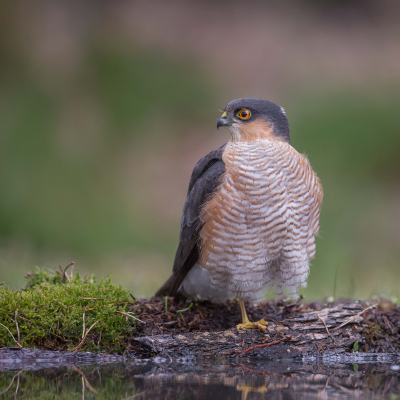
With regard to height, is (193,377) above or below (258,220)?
below

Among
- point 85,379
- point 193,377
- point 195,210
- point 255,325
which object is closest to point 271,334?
point 255,325

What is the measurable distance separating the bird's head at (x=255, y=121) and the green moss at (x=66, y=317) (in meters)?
1.71

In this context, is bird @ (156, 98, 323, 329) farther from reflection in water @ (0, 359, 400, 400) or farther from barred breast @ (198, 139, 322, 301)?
reflection in water @ (0, 359, 400, 400)

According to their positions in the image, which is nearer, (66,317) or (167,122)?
(66,317)

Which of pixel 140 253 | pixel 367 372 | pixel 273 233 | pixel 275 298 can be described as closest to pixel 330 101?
pixel 140 253

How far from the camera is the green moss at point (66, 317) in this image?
10.9 feet

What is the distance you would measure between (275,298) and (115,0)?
12.2m

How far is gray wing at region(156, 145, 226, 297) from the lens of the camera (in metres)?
3.93

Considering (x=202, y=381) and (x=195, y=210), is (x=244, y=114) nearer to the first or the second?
(x=195, y=210)

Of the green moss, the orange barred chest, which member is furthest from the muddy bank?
the orange barred chest

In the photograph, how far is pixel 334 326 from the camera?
3.74 m

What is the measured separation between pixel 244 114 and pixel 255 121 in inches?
4.6

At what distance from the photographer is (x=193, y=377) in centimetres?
280

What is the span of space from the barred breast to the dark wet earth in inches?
28.4
